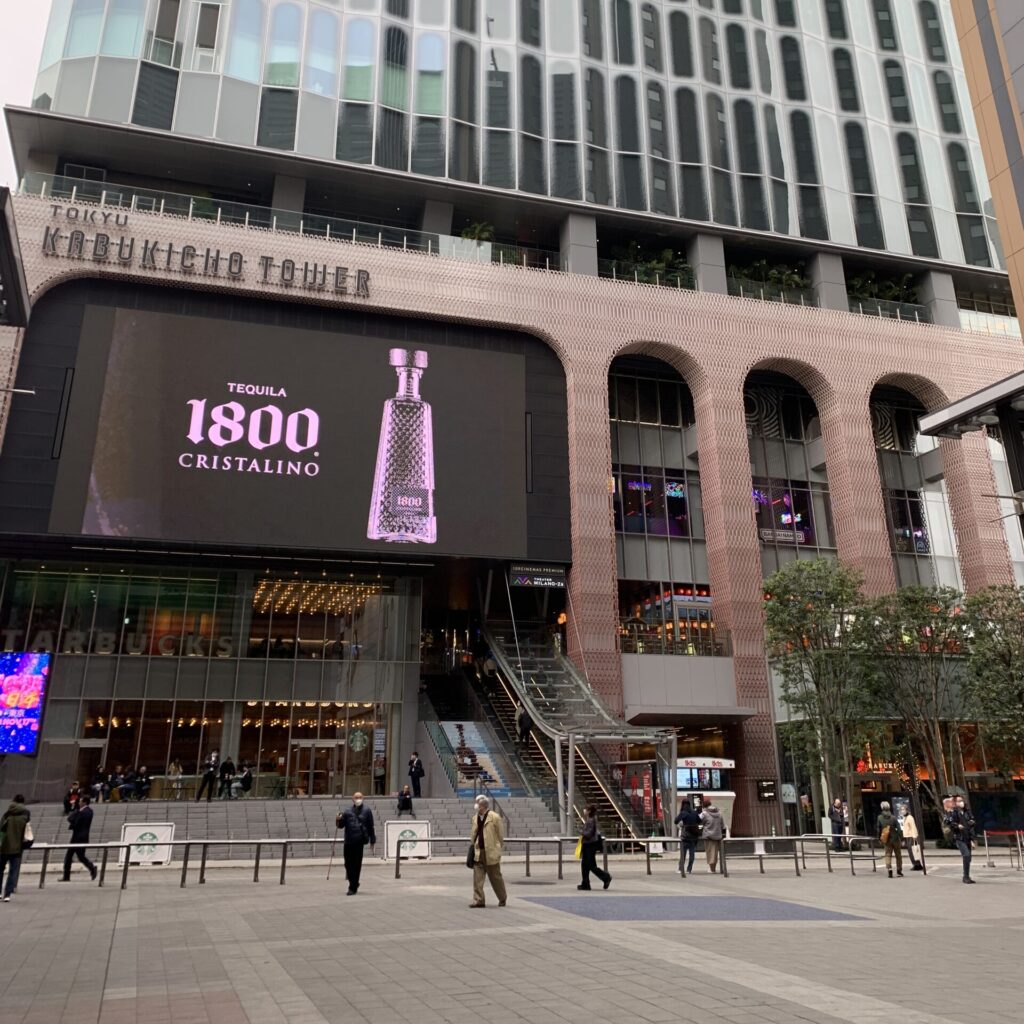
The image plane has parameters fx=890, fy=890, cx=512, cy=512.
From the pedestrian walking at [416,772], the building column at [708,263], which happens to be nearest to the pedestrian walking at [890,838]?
the pedestrian walking at [416,772]

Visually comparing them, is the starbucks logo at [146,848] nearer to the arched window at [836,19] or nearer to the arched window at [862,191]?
the arched window at [862,191]

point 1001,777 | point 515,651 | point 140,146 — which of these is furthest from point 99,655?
point 1001,777

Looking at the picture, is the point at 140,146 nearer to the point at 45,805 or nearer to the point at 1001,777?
the point at 45,805

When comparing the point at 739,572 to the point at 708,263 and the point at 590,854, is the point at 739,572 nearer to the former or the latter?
the point at 708,263

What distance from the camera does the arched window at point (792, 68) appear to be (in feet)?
154

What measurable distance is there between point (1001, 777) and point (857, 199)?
28681 mm

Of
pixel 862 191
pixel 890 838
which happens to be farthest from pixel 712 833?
pixel 862 191

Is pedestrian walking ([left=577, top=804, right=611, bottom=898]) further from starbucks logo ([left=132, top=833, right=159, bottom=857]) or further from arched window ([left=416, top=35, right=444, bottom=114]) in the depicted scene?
arched window ([left=416, top=35, right=444, bottom=114])

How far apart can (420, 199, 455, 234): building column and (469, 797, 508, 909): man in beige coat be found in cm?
3202

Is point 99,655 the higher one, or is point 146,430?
point 146,430

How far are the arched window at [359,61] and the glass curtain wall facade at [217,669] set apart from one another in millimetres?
21675

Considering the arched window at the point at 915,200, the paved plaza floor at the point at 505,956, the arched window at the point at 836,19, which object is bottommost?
the paved plaza floor at the point at 505,956

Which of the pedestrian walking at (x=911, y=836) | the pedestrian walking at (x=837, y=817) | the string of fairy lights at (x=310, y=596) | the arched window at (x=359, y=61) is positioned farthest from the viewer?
the arched window at (x=359, y=61)

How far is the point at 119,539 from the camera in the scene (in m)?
31.2
